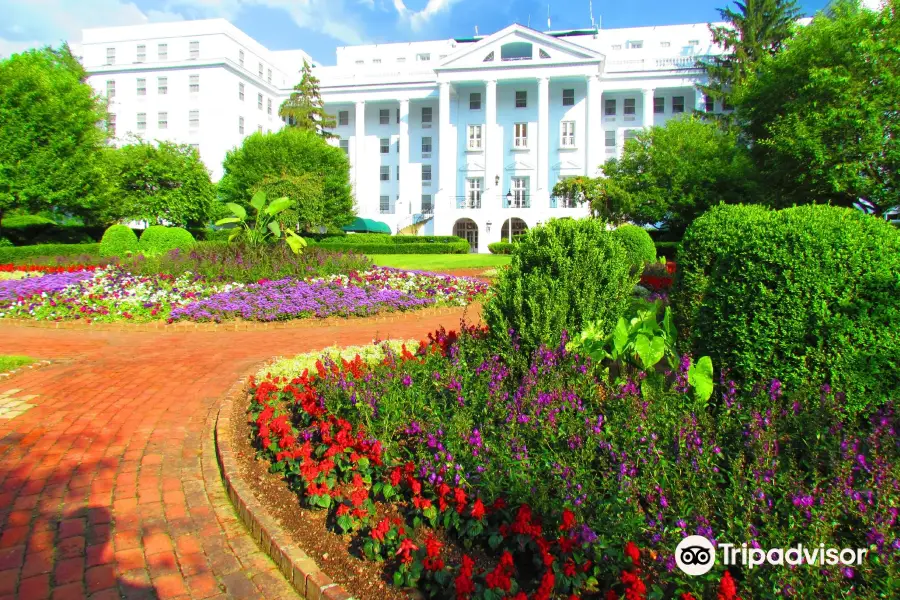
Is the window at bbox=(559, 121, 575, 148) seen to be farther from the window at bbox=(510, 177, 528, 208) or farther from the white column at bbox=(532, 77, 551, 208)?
the window at bbox=(510, 177, 528, 208)

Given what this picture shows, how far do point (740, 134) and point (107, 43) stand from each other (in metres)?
56.0

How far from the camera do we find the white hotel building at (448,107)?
47531 mm

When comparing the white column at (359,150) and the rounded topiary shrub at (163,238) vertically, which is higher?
the white column at (359,150)

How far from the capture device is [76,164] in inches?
1092

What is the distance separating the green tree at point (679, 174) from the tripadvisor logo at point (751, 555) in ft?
89.7

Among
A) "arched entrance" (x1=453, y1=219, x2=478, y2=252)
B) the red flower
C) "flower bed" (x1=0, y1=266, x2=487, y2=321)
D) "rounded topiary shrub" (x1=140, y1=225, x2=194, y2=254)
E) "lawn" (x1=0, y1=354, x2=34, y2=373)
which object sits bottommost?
"lawn" (x1=0, y1=354, x2=34, y2=373)

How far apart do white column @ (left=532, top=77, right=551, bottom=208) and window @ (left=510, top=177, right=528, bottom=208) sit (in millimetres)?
1527

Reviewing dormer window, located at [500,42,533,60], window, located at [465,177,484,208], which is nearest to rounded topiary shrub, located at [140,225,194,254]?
window, located at [465,177,484,208]

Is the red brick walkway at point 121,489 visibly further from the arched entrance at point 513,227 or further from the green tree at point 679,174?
the arched entrance at point 513,227

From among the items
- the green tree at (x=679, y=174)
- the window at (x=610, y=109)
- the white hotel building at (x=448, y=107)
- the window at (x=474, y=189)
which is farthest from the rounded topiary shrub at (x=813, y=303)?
the window at (x=610, y=109)

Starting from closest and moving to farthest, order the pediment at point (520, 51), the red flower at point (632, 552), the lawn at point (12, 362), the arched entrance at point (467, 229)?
the red flower at point (632, 552) < the lawn at point (12, 362) < the pediment at point (520, 51) < the arched entrance at point (467, 229)

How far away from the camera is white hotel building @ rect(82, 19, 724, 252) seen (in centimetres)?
4753

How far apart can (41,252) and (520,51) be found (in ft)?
132

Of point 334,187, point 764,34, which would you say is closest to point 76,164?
point 334,187
